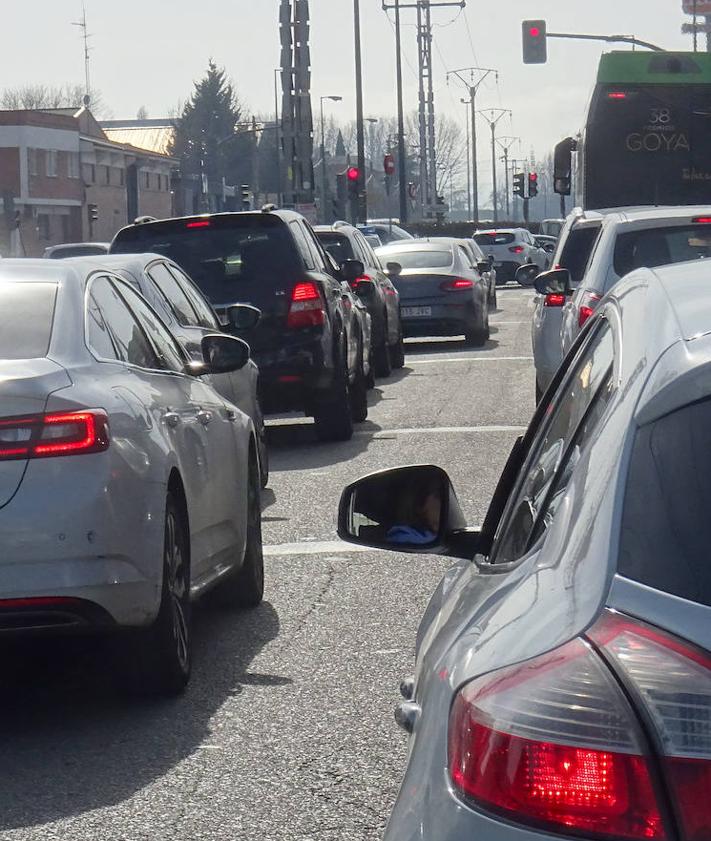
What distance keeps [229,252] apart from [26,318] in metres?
7.50

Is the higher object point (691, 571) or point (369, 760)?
point (691, 571)

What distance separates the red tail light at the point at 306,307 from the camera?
13609mm

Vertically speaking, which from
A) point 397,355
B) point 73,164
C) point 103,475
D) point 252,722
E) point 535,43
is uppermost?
point 73,164

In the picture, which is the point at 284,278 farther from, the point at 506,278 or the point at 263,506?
the point at 506,278

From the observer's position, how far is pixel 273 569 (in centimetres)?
851

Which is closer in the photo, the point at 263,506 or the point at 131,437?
the point at 131,437

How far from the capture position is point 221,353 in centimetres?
769

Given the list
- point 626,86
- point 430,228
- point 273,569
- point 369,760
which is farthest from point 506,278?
point 369,760

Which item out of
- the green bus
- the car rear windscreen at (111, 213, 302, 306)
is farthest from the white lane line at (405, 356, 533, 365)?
the car rear windscreen at (111, 213, 302, 306)

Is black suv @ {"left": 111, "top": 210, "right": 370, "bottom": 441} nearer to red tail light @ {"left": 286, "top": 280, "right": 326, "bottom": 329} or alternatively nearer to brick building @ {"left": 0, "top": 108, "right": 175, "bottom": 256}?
red tail light @ {"left": 286, "top": 280, "right": 326, "bottom": 329}

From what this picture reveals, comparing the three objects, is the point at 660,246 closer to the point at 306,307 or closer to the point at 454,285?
the point at 306,307

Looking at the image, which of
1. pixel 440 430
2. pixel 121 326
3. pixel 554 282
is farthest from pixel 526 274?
pixel 121 326

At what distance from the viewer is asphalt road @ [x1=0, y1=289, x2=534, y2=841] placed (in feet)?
15.5

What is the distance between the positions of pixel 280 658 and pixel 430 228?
84.2 meters
